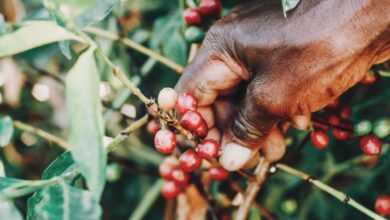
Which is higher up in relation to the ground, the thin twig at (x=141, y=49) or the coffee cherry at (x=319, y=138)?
the thin twig at (x=141, y=49)

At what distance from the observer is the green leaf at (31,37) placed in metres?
0.98

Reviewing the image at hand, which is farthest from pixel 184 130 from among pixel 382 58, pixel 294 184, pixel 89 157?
pixel 294 184

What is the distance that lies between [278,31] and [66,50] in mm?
507

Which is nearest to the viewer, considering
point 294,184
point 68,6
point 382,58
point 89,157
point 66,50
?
point 89,157

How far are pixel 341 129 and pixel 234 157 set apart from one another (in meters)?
0.33

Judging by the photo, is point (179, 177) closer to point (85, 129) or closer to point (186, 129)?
point (186, 129)

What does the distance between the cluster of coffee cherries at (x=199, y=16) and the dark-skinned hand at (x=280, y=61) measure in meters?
0.09

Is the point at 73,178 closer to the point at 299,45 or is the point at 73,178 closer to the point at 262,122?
the point at 262,122

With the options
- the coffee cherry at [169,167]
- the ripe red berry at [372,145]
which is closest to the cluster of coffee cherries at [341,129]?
the ripe red berry at [372,145]

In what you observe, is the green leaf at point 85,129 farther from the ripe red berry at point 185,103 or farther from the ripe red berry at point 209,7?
the ripe red berry at point 209,7

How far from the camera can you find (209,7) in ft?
4.86

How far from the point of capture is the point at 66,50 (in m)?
1.19

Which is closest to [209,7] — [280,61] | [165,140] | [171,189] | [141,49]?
[141,49]

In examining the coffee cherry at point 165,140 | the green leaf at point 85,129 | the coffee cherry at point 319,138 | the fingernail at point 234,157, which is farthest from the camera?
the coffee cherry at point 319,138
